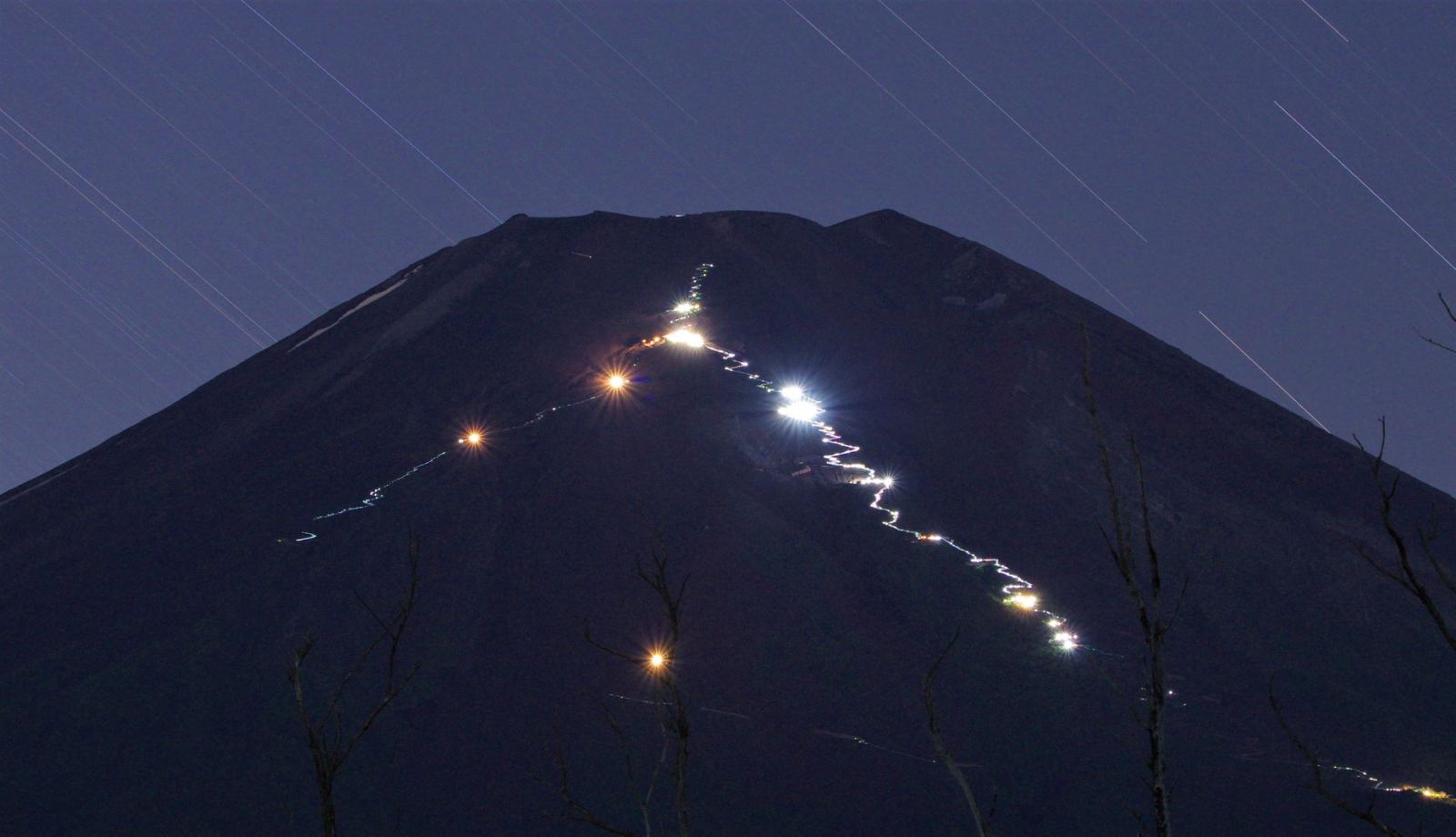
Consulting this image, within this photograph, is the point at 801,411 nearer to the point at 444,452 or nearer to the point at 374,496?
the point at 444,452

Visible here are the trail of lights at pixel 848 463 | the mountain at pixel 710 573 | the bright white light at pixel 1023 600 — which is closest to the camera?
the mountain at pixel 710 573

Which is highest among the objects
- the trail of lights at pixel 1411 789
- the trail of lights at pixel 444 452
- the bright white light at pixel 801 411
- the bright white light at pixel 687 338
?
the bright white light at pixel 687 338

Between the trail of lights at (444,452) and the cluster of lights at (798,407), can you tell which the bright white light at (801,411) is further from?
the trail of lights at (444,452)

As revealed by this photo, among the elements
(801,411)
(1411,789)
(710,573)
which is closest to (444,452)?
(710,573)

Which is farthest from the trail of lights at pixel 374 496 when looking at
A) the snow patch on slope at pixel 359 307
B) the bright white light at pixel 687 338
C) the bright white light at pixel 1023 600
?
the bright white light at pixel 1023 600

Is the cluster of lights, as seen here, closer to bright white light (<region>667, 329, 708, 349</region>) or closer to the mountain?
the mountain

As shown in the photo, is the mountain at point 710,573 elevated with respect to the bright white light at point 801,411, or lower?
lower
